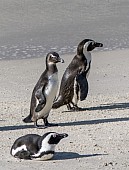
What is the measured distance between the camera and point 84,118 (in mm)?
10211

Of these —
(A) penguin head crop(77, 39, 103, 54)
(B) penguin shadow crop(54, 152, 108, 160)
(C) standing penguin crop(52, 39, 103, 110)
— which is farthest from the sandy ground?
(B) penguin shadow crop(54, 152, 108, 160)

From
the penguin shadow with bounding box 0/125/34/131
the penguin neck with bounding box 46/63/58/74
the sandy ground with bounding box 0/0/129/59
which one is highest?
the sandy ground with bounding box 0/0/129/59

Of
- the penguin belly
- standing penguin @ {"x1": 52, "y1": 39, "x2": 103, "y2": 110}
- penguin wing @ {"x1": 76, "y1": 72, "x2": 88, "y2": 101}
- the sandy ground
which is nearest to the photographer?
the penguin belly

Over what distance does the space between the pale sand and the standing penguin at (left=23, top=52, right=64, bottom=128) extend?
21cm

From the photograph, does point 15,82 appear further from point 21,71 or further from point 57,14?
point 57,14

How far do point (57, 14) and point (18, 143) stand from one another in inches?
503

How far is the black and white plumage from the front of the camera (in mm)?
7910

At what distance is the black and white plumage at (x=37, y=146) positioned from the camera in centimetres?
791

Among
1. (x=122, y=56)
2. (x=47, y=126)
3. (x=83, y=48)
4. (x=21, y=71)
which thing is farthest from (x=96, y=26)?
(x=47, y=126)

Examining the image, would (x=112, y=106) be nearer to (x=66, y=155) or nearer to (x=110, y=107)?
(x=110, y=107)

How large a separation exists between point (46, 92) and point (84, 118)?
2.92 feet

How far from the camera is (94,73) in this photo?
1322 centimetres

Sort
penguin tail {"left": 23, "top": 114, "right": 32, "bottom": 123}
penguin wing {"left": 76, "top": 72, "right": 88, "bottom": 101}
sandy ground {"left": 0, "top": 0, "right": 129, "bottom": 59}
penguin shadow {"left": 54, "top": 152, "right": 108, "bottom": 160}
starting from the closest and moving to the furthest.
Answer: penguin shadow {"left": 54, "top": 152, "right": 108, "bottom": 160} < penguin tail {"left": 23, "top": 114, "right": 32, "bottom": 123} < penguin wing {"left": 76, "top": 72, "right": 88, "bottom": 101} < sandy ground {"left": 0, "top": 0, "right": 129, "bottom": 59}

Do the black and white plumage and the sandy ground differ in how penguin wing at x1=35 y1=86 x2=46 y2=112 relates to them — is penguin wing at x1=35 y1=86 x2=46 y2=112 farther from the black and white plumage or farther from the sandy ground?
the sandy ground
